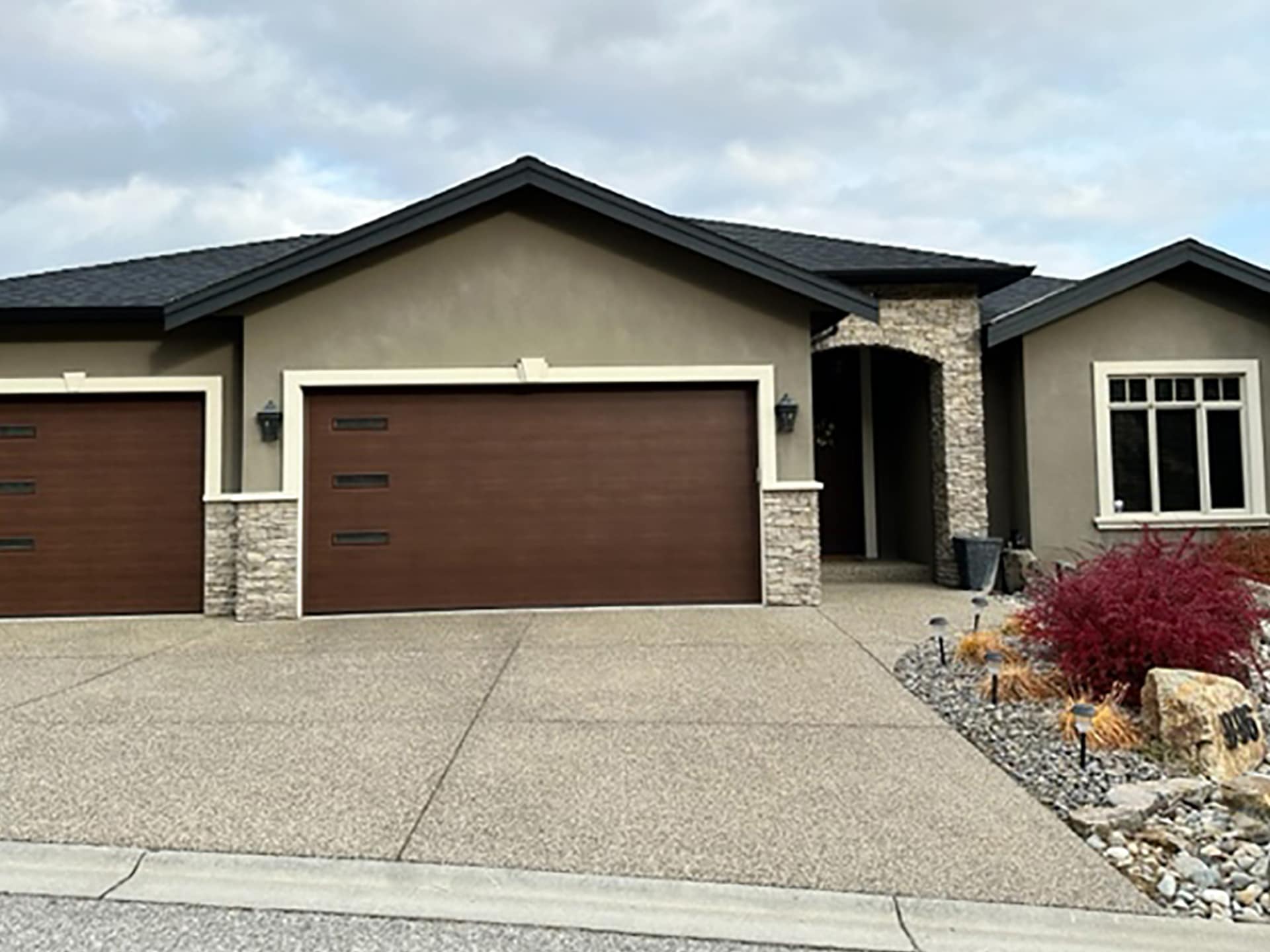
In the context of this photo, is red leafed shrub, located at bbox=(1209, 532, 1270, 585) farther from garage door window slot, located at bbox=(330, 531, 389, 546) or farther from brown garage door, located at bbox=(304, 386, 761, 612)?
garage door window slot, located at bbox=(330, 531, 389, 546)

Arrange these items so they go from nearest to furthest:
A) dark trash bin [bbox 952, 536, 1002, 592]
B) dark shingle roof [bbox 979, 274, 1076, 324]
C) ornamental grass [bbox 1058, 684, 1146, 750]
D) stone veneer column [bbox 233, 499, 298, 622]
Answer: ornamental grass [bbox 1058, 684, 1146, 750] → stone veneer column [bbox 233, 499, 298, 622] → dark trash bin [bbox 952, 536, 1002, 592] → dark shingle roof [bbox 979, 274, 1076, 324]

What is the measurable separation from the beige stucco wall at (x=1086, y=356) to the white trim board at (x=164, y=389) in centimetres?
939

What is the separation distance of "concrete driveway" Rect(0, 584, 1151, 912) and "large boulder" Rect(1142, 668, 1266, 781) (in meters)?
1.06

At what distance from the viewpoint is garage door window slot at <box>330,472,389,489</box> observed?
9.34 metres

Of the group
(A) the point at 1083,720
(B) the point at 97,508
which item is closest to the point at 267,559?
(B) the point at 97,508

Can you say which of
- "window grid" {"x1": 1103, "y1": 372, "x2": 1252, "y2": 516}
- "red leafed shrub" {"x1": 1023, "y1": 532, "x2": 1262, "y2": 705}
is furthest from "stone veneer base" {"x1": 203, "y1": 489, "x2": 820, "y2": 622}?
"window grid" {"x1": 1103, "y1": 372, "x2": 1252, "y2": 516}

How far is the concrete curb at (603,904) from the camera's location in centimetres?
290

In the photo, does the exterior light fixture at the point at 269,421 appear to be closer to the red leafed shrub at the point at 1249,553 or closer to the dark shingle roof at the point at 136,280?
the dark shingle roof at the point at 136,280

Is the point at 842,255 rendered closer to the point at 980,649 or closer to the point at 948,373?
the point at 948,373

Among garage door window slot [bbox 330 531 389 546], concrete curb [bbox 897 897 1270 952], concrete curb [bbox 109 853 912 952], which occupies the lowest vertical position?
concrete curb [bbox 897 897 1270 952]

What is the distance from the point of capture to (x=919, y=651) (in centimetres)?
701

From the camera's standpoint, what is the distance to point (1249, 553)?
9.80 meters

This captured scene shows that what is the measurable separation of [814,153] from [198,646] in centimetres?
1483

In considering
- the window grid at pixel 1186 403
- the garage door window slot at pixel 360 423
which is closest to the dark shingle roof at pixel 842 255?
the window grid at pixel 1186 403
